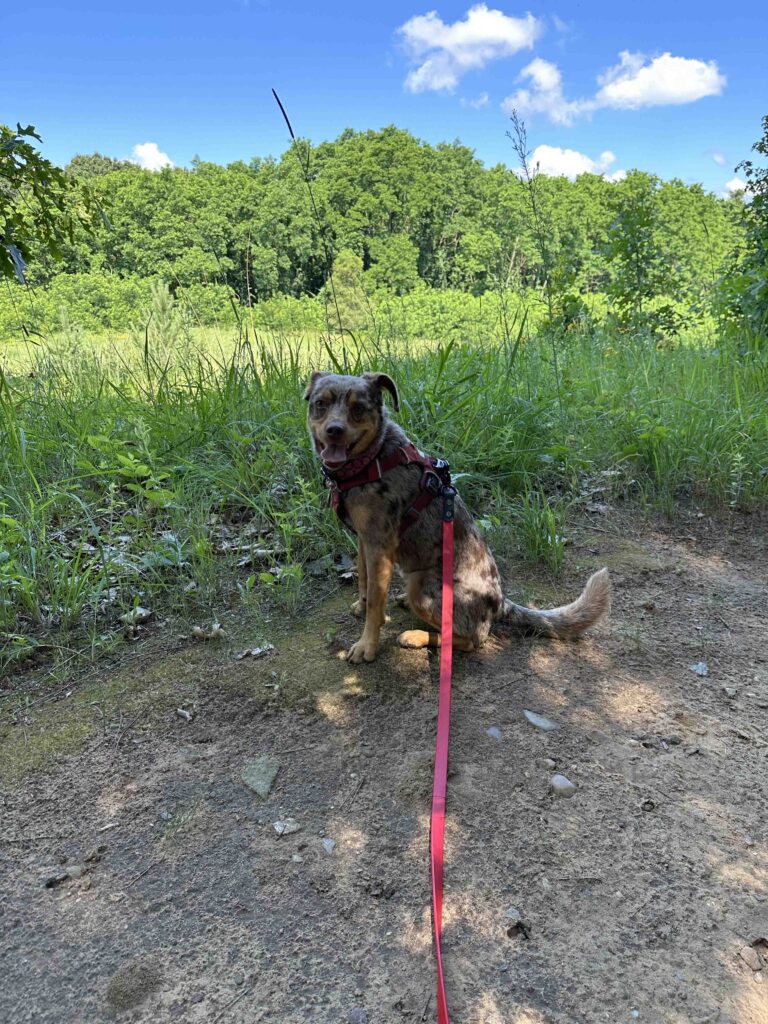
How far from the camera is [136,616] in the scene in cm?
304

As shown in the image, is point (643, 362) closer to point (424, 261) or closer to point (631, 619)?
point (631, 619)

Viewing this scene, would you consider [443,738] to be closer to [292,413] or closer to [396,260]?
[292,413]

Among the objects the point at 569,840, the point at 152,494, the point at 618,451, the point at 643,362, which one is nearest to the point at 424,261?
the point at 643,362

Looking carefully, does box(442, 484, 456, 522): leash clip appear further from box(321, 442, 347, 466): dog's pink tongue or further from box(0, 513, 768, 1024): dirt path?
box(0, 513, 768, 1024): dirt path

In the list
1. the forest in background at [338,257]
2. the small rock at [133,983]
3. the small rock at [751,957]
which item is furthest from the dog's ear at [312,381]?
the small rock at [751,957]

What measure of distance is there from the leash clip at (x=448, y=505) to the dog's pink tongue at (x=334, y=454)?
522mm

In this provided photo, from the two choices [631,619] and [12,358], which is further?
[12,358]

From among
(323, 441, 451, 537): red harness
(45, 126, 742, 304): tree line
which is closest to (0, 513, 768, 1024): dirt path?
(323, 441, 451, 537): red harness

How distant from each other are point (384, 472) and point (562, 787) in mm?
1591

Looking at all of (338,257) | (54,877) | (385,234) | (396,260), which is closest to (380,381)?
(54,877)

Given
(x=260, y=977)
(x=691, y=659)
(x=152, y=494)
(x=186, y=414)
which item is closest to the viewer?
(x=260, y=977)

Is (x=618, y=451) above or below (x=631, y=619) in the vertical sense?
above

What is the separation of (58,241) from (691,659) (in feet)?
14.6

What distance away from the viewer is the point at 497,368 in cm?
517
